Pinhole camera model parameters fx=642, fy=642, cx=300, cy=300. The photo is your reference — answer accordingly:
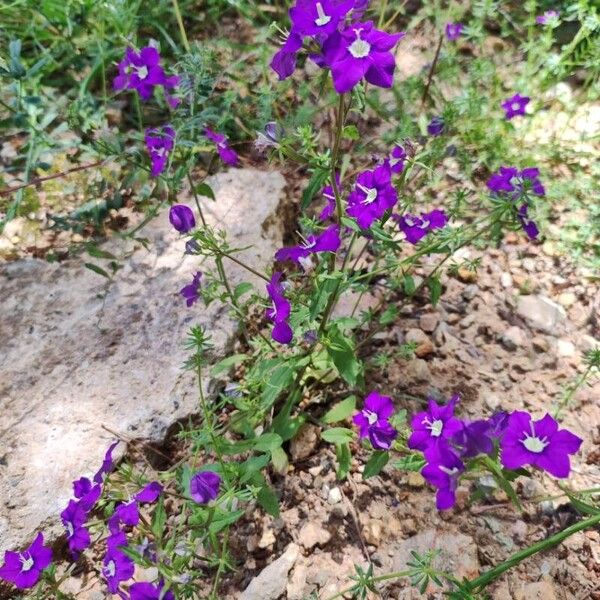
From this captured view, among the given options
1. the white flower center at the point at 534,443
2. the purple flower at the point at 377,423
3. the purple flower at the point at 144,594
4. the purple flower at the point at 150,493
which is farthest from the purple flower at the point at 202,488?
the white flower center at the point at 534,443

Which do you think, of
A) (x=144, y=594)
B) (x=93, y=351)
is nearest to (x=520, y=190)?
(x=144, y=594)

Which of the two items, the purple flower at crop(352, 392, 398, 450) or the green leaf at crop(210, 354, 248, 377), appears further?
the green leaf at crop(210, 354, 248, 377)

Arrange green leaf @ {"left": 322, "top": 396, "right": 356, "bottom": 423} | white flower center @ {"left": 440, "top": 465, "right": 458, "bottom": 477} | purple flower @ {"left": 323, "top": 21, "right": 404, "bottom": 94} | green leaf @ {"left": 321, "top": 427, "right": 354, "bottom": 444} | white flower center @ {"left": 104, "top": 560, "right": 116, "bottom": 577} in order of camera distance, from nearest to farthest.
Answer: purple flower @ {"left": 323, "top": 21, "right": 404, "bottom": 94} < white flower center @ {"left": 440, "top": 465, "right": 458, "bottom": 477} < white flower center @ {"left": 104, "top": 560, "right": 116, "bottom": 577} < green leaf @ {"left": 321, "top": 427, "right": 354, "bottom": 444} < green leaf @ {"left": 322, "top": 396, "right": 356, "bottom": 423}

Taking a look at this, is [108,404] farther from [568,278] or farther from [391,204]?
[568,278]

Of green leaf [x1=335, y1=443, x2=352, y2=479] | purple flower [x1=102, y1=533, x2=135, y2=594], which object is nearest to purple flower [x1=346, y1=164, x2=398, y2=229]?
green leaf [x1=335, y1=443, x2=352, y2=479]

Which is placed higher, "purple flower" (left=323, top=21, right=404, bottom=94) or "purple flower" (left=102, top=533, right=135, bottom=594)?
"purple flower" (left=323, top=21, right=404, bottom=94)

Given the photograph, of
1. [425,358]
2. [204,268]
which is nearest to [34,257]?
[204,268]

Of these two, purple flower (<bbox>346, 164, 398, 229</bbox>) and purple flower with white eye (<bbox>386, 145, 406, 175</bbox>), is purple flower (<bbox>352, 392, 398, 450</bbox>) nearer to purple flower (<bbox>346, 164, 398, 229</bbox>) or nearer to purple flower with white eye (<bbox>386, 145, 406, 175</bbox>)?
purple flower (<bbox>346, 164, 398, 229</bbox>)

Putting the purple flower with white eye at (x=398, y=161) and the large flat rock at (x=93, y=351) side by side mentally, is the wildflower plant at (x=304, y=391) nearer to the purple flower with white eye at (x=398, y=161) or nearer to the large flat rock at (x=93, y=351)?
the purple flower with white eye at (x=398, y=161)
